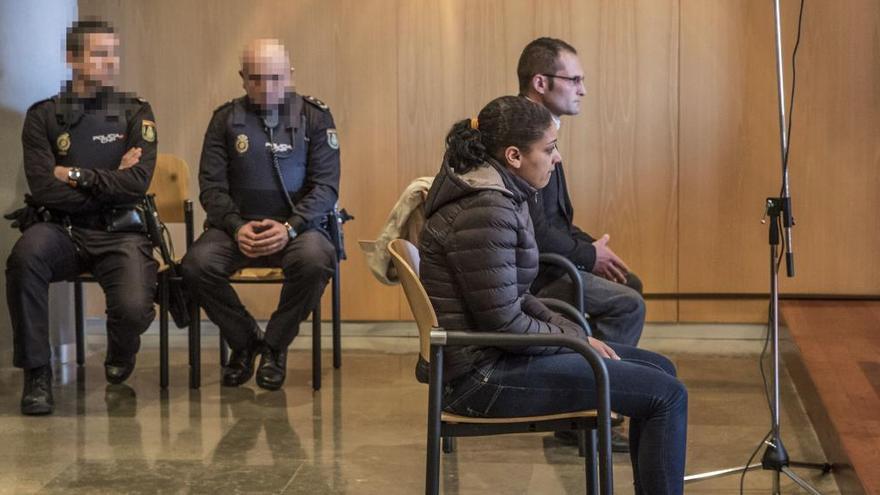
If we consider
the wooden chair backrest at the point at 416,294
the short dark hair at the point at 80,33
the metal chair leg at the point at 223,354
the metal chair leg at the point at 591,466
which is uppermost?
the short dark hair at the point at 80,33

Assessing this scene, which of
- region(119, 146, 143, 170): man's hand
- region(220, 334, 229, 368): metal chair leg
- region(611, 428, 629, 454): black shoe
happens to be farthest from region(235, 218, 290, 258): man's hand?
region(611, 428, 629, 454): black shoe

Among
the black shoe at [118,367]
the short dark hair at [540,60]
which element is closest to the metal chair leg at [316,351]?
the black shoe at [118,367]

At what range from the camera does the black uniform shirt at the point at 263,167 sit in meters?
4.99

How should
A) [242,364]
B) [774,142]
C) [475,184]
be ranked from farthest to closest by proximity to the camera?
[774,142] < [242,364] < [475,184]

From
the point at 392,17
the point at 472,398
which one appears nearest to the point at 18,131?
the point at 392,17

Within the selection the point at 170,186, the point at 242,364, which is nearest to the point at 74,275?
the point at 170,186

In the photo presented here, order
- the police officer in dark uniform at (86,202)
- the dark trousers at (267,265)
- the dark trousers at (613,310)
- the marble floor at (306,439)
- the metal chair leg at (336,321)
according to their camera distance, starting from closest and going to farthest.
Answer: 1. the marble floor at (306,439)
2. the dark trousers at (613,310)
3. the police officer in dark uniform at (86,202)
4. the dark trousers at (267,265)
5. the metal chair leg at (336,321)

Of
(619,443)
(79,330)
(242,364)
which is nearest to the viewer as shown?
(619,443)

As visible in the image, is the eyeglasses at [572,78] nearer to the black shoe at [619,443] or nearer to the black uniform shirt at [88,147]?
the black shoe at [619,443]

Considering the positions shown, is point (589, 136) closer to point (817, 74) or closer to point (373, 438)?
point (817, 74)

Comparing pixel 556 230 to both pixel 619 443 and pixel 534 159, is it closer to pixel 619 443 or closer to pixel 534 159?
pixel 619 443

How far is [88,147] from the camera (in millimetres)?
4922

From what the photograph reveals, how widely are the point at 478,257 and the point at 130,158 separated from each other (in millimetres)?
2439

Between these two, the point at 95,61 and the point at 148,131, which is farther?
the point at 148,131
